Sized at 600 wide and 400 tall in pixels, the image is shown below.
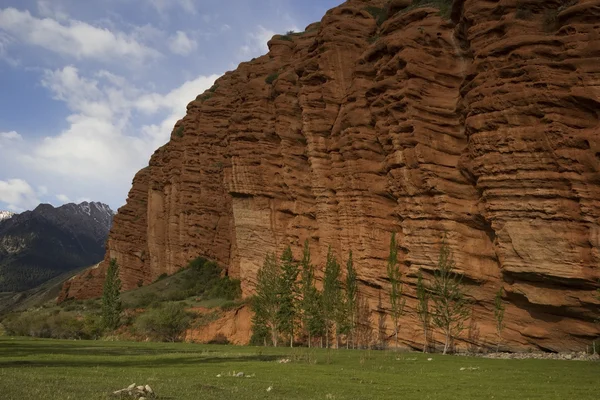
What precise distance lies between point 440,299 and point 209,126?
68.1 meters

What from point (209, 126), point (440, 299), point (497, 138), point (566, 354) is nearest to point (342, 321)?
point (440, 299)

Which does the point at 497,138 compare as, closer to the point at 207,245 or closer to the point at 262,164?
the point at 262,164

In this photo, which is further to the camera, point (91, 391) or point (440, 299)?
point (440, 299)

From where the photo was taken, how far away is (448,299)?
4194 centimetres

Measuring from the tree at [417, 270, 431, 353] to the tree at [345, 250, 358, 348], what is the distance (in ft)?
23.7

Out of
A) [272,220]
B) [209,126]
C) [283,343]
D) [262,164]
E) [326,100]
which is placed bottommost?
[283,343]

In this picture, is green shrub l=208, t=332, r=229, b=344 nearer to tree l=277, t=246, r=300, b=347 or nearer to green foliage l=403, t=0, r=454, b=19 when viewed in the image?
tree l=277, t=246, r=300, b=347

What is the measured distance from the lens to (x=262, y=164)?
232 ft

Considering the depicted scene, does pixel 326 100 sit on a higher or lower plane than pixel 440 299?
higher

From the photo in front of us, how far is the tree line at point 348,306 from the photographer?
42.1 m

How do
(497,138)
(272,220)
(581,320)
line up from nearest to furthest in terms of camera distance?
(581,320) < (497,138) < (272,220)

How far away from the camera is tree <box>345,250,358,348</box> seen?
162ft

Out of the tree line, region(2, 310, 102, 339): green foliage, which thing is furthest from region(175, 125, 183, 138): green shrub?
the tree line

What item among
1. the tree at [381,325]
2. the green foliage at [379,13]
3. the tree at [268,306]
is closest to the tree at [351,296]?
the tree at [381,325]
